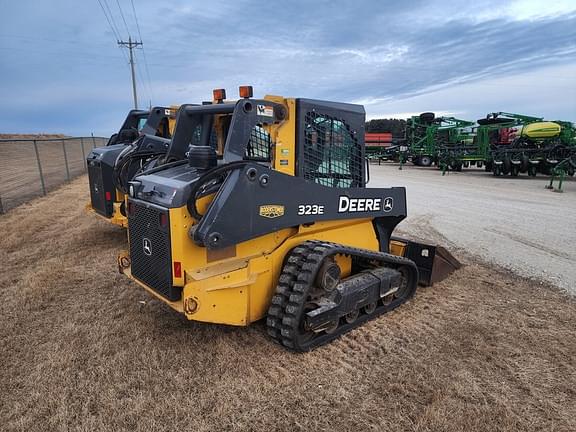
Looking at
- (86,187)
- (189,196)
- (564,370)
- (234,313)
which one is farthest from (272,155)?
(86,187)

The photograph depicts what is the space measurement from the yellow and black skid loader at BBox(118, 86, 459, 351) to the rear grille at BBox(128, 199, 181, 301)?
12 mm

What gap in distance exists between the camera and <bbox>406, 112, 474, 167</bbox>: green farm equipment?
2405 centimetres

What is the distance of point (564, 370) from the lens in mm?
3436

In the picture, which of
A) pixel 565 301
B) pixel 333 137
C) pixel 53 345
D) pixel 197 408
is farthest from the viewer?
pixel 565 301

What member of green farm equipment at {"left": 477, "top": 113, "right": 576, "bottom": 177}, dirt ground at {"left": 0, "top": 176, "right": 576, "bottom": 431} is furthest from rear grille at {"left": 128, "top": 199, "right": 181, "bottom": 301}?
green farm equipment at {"left": 477, "top": 113, "right": 576, "bottom": 177}

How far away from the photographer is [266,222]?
3.48 metres

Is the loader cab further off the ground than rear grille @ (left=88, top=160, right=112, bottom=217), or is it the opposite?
the loader cab

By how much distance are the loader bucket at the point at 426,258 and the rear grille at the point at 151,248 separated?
3075 millimetres

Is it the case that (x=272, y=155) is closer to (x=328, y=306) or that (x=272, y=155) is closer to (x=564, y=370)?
(x=328, y=306)

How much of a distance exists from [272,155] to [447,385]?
2.35 meters

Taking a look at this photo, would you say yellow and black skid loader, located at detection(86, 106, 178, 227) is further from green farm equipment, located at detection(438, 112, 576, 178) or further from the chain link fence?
green farm equipment, located at detection(438, 112, 576, 178)

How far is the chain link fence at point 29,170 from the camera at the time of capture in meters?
11.9

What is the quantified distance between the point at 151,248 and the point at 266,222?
1021mm

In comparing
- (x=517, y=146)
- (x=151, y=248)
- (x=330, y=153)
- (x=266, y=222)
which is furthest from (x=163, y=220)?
(x=517, y=146)
